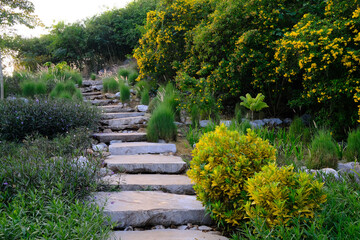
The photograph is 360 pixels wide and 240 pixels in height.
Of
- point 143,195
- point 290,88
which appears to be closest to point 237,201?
point 143,195

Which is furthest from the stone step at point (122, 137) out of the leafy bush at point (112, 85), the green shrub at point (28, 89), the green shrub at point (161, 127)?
the leafy bush at point (112, 85)

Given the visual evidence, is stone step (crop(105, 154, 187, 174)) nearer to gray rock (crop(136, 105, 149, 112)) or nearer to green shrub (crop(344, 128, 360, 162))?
green shrub (crop(344, 128, 360, 162))

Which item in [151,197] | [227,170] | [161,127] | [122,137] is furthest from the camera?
[122,137]

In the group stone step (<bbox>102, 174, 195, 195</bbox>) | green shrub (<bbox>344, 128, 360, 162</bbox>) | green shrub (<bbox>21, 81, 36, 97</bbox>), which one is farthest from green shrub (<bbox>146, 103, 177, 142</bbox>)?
green shrub (<bbox>21, 81, 36, 97</bbox>)

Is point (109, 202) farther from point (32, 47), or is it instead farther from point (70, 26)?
point (32, 47)

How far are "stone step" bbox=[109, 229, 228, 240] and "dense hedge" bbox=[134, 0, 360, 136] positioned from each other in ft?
11.3

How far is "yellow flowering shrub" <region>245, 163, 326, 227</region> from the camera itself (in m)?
1.83

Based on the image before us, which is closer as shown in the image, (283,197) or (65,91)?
(283,197)

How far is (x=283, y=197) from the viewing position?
1865 mm

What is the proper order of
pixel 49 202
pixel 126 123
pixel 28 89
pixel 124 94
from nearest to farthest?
pixel 49 202 → pixel 126 123 → pixel 28 89 → pixel 124 94

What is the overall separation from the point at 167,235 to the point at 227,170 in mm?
675

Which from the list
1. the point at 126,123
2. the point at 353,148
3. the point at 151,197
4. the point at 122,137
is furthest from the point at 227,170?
the point at 126,123

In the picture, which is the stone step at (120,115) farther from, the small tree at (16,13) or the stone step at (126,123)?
Answer: the small tree at (16,13)

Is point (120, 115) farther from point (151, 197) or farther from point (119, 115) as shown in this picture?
point (151, 197)
